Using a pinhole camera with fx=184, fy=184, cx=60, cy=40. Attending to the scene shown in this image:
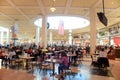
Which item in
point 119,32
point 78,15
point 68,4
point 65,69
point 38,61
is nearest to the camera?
point 65,69

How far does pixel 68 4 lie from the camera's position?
44.2ft

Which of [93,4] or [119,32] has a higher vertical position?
[93,4]

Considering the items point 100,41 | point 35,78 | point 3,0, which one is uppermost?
point 3,0

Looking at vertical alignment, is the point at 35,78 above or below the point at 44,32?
below

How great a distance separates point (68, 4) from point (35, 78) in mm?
7439

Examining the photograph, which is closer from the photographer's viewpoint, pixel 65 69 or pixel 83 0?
pixel 65 69

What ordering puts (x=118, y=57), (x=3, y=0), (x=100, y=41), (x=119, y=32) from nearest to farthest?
1. (x=3, y=0)
2. (x=118, y=57)
3. (x=119, y=32)
4. (x=100, y=41)

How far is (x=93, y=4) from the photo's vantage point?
13664 mm

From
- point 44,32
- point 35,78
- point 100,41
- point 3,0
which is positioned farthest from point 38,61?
point 100,41

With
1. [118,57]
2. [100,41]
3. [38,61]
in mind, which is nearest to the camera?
[38,61]

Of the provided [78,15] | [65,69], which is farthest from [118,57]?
[65,69]

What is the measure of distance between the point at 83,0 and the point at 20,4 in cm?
467

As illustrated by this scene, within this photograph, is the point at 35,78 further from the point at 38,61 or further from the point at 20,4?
the point at 20,4

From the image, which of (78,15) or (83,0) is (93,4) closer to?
(83,0)
